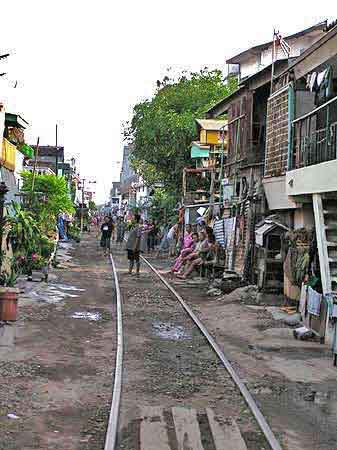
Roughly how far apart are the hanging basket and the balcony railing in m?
6.14

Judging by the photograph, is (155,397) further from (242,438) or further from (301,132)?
(301,132)

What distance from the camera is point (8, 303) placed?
12070mm

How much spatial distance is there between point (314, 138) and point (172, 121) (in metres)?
23.7

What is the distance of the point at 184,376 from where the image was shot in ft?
29.0

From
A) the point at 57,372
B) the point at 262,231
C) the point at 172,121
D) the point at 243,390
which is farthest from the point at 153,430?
the point at 172,121

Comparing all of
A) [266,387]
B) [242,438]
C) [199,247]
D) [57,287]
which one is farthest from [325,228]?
[199,247]

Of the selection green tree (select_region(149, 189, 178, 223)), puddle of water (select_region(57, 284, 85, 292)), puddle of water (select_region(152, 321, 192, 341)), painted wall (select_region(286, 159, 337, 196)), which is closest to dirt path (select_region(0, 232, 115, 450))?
puddle of water (select_region(152, 321, 192, 341))

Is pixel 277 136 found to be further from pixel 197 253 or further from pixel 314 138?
pixel 197 253

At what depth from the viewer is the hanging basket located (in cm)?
1187

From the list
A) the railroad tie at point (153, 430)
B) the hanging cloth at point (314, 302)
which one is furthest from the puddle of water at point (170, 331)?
the railroad tie at point (153, 430)

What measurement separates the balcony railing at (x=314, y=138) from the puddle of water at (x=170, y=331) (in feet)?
13.6

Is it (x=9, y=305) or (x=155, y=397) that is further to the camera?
(x=9, y=305)

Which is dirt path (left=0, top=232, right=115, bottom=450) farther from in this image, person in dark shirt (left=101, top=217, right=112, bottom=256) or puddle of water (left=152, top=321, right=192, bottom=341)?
person in dark shirt (left=101, top=217, right=112, bottom=256)

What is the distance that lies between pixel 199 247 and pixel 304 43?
26447 millimetres
